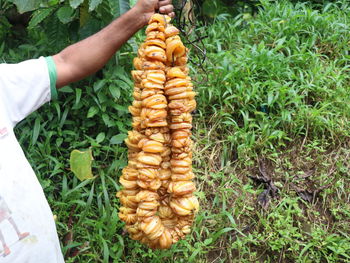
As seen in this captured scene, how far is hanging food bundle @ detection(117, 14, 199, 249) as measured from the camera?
1.73 m

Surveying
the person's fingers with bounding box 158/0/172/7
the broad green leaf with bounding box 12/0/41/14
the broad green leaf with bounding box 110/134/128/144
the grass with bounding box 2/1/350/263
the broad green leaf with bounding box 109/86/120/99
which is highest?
the person's fingers with bounding box 158/0/172/7

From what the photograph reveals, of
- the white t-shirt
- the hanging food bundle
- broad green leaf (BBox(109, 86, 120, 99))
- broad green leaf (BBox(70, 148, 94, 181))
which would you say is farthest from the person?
broad green leaf (BBox(109, 86, 120, 99))

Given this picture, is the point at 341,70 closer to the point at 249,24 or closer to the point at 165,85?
the point at 249,24

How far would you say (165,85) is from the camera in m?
1.77

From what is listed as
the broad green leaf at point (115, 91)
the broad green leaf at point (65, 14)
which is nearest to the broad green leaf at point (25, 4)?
the broad green leaf at point (65, 14)

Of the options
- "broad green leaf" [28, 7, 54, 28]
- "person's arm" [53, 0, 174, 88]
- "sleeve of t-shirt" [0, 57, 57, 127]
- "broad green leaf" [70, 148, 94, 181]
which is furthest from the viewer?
"broad green leaf" [28, 7, 54, 28]

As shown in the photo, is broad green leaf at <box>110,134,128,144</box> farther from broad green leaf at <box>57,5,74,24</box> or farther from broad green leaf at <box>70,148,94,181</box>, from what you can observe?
broad green leaf at <box>57,5,74,24</box>

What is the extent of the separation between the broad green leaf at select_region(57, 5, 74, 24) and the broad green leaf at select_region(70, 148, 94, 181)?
87 centimetres

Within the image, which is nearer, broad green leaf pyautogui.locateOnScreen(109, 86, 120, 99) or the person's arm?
the person's arm

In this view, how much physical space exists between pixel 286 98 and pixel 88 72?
1.68 metres

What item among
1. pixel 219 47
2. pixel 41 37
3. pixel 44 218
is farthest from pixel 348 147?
pixel 41 37

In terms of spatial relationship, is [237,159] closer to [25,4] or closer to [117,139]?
[117,139]

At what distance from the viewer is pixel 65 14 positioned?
2646 mm

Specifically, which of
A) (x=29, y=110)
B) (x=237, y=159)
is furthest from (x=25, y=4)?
(x=237, y=159)
